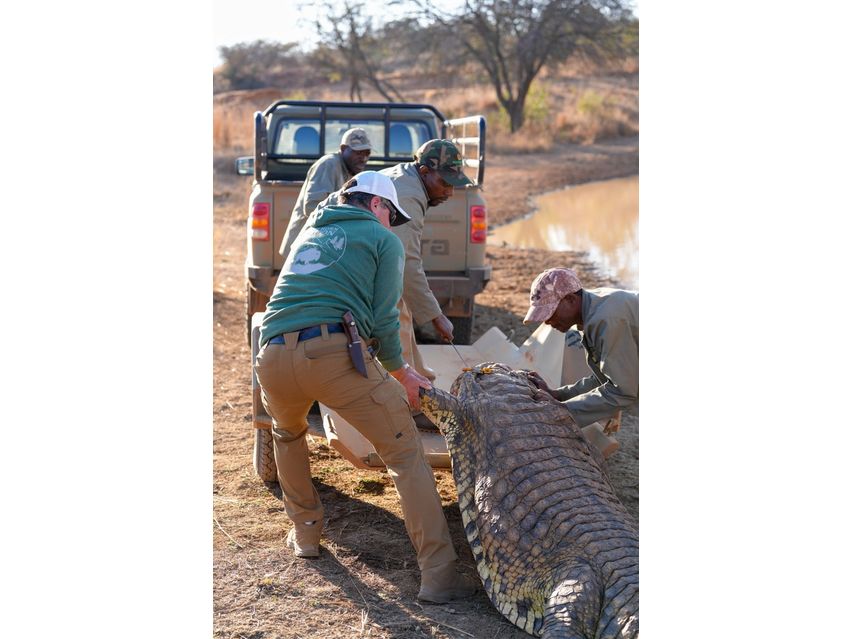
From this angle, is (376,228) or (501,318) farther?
(501,318)

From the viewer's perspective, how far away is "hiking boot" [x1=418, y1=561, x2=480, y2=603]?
13.0 ft

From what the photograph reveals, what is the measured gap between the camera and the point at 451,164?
16.4ft

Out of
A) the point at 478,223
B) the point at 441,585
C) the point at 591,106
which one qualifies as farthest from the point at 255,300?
the point at 591,106

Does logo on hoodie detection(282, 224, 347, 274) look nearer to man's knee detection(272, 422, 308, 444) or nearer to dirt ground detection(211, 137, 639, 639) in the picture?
man's knee detection(272, 422, 308, 444)

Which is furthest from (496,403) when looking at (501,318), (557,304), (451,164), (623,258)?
(623,258)

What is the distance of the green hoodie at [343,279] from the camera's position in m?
3.83

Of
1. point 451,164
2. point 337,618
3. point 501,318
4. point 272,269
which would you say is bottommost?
point 337,618

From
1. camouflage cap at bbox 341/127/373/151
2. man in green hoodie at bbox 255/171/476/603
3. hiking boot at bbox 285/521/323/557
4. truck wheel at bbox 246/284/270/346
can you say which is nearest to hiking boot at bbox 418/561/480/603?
man in green hoodie at bbox 255/171/476/603

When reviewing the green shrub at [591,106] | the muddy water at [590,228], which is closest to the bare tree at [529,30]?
the green shrub at [591,106]

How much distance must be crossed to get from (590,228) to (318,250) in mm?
13331

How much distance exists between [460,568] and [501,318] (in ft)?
17.6

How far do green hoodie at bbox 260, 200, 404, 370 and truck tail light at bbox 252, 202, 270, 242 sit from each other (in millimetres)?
3098

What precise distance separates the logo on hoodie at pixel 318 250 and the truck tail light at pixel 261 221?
3091mm

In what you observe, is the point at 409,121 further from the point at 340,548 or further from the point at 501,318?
the point at 340,548
